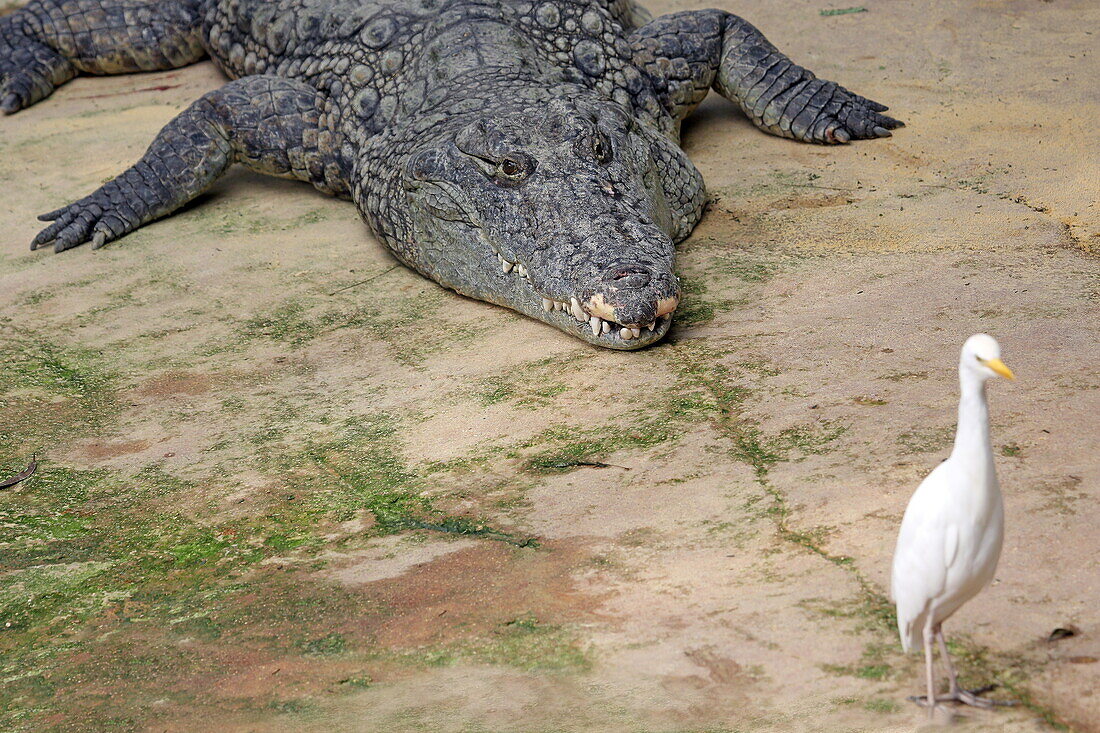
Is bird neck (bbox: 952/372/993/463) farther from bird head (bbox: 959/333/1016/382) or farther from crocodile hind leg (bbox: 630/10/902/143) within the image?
crocodile hind leg (bbox: 630/10/902/143)

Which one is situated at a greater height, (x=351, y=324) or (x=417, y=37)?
(x=417, y=37)

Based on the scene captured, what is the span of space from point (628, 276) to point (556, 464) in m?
0.99

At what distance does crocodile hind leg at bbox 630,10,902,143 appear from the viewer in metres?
6.22

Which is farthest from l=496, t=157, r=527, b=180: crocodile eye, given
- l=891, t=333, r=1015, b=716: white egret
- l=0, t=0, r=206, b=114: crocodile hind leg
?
l=0, t=0, r=206, b=114: crocodile hind leg

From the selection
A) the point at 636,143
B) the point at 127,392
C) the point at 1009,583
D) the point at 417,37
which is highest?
the point at 417,37

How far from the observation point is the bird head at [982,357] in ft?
6.80

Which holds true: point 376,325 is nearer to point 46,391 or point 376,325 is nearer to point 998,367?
point 46,391

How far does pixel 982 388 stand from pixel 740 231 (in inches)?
128

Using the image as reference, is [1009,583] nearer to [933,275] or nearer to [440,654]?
[440,654]

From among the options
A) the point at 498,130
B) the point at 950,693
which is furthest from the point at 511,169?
the point at 950,693

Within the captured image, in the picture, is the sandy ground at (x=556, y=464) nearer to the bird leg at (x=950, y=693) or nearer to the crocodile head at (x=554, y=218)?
the bird leg at (x=950, y=693)

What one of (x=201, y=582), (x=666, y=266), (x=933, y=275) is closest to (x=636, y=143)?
(x=666, y=266)

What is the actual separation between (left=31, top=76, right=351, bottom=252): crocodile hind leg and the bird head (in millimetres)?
4443

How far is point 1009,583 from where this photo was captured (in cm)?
252
